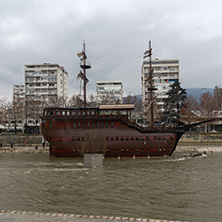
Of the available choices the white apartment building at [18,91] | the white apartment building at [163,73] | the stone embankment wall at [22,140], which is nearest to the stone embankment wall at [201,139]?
the white apartment building at [163,73]

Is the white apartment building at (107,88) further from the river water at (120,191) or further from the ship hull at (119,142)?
the river water at (120,191)

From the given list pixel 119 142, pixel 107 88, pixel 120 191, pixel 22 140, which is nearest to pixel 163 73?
pixel 107 88

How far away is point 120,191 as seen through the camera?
16328mm

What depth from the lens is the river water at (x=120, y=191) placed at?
1233 cm

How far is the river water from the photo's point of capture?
12328 millimetres

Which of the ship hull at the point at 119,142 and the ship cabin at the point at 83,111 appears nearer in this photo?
the ship hull at the point at 119,142

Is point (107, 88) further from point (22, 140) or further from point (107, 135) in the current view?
point (107, 135)

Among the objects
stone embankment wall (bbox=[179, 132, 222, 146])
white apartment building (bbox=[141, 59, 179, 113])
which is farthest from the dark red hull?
white apartment building (bbox=[141, 59, 179, 113])

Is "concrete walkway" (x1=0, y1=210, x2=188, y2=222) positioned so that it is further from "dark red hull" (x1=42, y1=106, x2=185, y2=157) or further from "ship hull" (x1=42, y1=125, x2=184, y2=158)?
"dark red hull" (x1=42, y1=106, x2=185, y2=157)

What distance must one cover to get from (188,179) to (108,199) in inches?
330

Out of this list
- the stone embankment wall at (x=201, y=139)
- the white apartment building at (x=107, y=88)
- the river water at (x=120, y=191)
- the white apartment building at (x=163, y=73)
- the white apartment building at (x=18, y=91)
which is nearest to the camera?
the river water at (x=120, y=191)

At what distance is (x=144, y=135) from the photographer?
33.8m

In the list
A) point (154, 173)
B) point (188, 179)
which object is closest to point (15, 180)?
point (154, 173)

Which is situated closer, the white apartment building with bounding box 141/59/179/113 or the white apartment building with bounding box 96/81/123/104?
the white apartment building with bounding box 141/59/179/113
